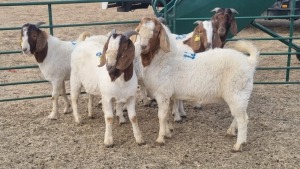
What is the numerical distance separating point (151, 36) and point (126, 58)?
0.48 metres

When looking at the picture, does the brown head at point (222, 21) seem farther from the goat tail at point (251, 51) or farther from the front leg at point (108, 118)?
the front leg at point (108, 118)

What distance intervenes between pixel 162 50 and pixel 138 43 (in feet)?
1.09

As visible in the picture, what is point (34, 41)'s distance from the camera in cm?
558

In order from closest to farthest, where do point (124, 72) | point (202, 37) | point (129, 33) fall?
point (129, 33) → point (124, 72) → point (202, 37)

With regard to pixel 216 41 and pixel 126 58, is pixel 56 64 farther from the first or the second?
pixel 216 41

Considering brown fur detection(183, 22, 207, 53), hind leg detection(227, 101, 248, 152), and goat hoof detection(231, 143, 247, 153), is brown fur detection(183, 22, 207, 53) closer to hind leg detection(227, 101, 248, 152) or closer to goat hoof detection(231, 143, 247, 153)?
hind leg detection(227, 101, 248, 152)

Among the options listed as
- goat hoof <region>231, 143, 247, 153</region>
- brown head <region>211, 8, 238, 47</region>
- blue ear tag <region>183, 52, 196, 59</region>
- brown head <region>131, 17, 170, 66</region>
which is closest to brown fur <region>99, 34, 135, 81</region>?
brown head <region>131, 17, 170, 66</region>

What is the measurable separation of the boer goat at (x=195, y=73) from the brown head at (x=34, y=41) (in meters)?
1.54

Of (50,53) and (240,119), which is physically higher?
(50,53)

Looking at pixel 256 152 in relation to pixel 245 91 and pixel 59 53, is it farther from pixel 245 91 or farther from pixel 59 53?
pixel 59 53

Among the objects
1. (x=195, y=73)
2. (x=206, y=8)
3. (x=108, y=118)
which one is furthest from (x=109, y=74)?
(x=206, y=8)

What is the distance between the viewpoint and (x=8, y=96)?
24.2ft

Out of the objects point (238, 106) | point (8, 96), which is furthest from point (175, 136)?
point (8, 96)

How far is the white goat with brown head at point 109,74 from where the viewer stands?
4.56 metres
